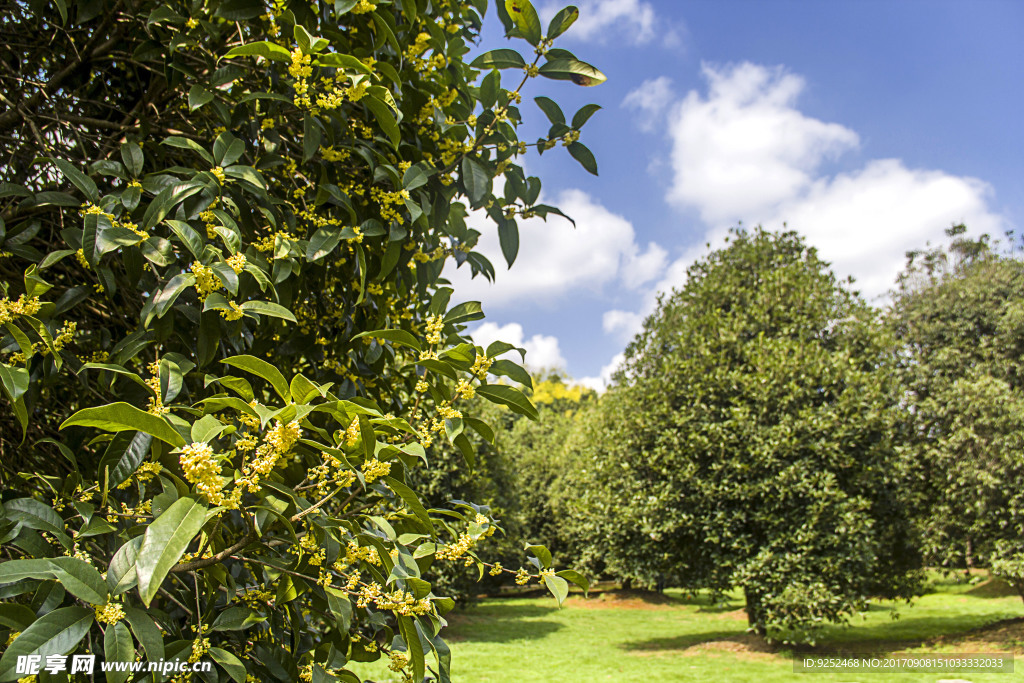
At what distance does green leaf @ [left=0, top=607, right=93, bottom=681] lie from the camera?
83 cm

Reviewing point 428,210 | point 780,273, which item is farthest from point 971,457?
point 428,210

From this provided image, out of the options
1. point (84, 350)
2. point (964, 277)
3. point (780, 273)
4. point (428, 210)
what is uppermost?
point (964, 277)

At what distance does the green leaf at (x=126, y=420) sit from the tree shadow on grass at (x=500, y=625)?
1193 cm

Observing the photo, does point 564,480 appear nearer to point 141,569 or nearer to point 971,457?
point 971,457

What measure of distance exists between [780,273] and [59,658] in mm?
10317

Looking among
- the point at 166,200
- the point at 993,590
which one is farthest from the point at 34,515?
the point at 993,590

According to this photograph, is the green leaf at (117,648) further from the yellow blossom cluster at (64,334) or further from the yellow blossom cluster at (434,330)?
the yellow blossom cluster at (434,330)

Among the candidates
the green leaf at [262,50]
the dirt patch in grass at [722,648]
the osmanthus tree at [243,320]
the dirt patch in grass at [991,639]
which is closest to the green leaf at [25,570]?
the osmanthus tree at [243,320]

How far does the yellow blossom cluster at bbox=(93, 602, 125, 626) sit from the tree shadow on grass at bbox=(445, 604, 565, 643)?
1177 cm

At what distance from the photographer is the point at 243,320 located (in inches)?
66.2

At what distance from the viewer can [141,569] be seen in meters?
0.74

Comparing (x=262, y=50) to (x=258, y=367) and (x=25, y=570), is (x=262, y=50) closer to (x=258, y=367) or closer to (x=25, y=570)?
(x=258, y=367)

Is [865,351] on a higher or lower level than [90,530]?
higher

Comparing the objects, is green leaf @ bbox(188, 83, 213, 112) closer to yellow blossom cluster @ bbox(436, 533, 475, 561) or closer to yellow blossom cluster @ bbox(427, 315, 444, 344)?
yellow blossom cluster @ bbox(427, 315, 444, 344)
